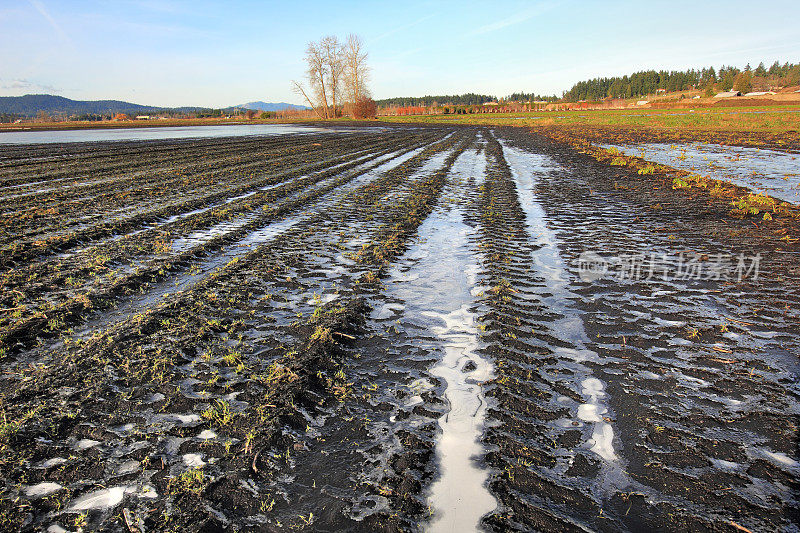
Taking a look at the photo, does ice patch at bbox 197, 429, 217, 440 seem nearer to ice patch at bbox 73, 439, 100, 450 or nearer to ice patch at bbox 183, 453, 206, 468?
ice patch at bbox 183, 453, 206, 468

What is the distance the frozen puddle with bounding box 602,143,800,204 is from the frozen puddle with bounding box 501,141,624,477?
756 cm

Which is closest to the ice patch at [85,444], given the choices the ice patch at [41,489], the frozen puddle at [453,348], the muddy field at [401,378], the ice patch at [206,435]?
the muddy field at [401,378]

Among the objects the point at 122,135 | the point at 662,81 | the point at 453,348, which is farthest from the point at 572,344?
the point at 662,81

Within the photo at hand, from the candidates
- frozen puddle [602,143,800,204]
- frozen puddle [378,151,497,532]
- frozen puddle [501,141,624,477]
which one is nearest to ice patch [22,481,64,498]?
frozen puddle [378,151,497,532]

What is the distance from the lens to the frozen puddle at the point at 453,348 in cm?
237

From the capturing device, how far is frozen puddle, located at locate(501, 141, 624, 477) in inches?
110

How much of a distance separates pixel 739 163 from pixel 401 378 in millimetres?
19793

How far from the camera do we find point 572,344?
160 inches

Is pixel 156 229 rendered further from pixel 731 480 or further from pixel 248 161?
pixel 248 161

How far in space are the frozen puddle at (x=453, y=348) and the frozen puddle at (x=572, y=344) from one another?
76 cm

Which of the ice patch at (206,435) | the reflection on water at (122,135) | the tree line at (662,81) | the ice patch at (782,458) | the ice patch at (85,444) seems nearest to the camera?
the ice patch at (782,458)

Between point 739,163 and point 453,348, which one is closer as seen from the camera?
point 453,348

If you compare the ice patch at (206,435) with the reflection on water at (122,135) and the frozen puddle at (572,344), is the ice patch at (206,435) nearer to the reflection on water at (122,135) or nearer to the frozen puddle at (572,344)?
the frozen puddle at (572,344)

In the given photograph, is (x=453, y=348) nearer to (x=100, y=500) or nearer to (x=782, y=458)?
(x=782, y=458)
